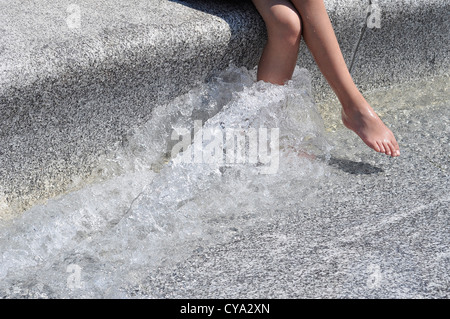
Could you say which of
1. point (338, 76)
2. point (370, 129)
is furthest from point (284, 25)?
point (370, 129)

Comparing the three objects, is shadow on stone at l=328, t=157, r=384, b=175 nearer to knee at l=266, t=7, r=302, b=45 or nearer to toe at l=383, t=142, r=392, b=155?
toe at l=383, t=142, r=392, b=155

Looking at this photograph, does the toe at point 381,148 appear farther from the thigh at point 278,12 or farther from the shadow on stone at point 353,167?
the thigh at point 278,12

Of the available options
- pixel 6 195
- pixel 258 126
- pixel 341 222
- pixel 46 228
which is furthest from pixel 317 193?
pixel 6 195

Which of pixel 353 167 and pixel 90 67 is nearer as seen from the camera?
pixel 90 67

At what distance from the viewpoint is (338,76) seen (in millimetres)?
2592

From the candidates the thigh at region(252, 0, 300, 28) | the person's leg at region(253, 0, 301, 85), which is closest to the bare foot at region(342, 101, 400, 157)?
the person's leg at region(253, 0, 301, 85)

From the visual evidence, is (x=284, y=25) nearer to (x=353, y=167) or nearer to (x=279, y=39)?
(x=279, y=39)

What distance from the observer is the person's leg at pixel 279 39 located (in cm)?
254

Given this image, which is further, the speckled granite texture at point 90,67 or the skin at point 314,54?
the skin at point 314,54

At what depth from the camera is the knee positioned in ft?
8.32

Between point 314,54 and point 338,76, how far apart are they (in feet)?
0.46

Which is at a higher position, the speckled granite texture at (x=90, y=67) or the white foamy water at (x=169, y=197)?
the speckled granite texture at (x=90, y=67)

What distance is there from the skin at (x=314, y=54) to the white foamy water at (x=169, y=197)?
104 millimetres

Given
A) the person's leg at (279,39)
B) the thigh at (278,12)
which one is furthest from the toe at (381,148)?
the thigh at (278,12)
